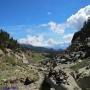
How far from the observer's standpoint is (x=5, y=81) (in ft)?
119

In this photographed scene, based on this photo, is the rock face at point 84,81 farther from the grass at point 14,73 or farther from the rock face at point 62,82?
the grass at point 14,73

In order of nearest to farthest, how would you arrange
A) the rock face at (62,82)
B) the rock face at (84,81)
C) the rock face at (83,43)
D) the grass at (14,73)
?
the rock face at (84,81) → the rock face at (62,82) → the grass at (14,73) → the rock face at (83,43)

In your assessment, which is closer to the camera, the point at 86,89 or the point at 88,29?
the point at 86,89

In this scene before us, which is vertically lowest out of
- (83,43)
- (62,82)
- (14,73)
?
(14,73)

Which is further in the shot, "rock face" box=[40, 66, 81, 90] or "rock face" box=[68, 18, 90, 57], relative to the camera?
"rock face" box=[68, 18, 90, 57]

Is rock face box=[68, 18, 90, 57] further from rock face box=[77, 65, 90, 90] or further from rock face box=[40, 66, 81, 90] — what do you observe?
rock face box=[77, 65, 90, 90]

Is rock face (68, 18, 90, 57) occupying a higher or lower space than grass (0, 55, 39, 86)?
higher

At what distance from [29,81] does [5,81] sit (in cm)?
278

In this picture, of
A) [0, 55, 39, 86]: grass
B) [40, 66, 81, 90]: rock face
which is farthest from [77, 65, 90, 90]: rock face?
[0, 55, 39, 86]: grass

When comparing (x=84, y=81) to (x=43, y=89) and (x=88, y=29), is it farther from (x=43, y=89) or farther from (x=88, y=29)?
(x=88, y=29)

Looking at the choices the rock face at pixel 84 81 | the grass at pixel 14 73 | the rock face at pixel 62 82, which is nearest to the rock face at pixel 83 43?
the grass at pixel 14 73

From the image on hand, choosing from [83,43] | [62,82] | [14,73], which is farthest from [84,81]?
[83,43]

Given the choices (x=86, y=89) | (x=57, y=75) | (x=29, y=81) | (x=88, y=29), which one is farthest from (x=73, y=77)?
(x=88, y=29)

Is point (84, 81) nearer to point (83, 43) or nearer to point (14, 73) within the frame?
point (14, 73)
